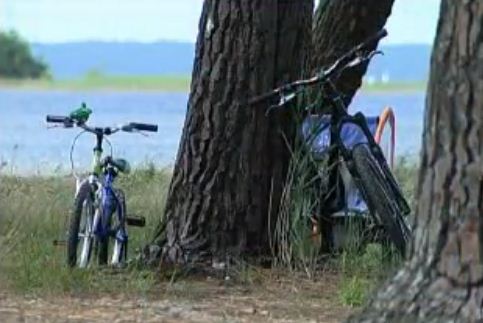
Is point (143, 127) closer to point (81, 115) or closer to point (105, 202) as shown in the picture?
point (81, 115)

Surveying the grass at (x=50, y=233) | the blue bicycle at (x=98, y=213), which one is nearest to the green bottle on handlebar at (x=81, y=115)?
the blue bicycle at (x=98, y=213)

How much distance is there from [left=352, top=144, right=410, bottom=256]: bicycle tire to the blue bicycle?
1278mm

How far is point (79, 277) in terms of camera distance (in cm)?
730

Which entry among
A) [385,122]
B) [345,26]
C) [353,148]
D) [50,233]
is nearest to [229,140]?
[353,148]

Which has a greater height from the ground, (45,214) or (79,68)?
(79,68)

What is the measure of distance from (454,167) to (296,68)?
324 cm

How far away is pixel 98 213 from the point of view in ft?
25.9

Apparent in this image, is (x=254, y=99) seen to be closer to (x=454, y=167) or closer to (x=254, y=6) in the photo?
(x=254, y=6)

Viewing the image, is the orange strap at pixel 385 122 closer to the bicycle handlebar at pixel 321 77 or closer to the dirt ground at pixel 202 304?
the bicycle handlebar at pixel 321 77

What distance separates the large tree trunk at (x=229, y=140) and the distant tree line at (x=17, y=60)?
4827 mm

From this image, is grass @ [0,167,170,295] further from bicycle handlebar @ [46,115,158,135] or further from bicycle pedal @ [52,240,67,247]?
bicycle handlebar @ [46,115,158,135]

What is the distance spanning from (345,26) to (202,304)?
146 inches

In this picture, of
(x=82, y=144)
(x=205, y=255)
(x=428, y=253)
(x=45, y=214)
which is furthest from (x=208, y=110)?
(x=82, y=144)

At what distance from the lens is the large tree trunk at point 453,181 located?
482 centimetres
